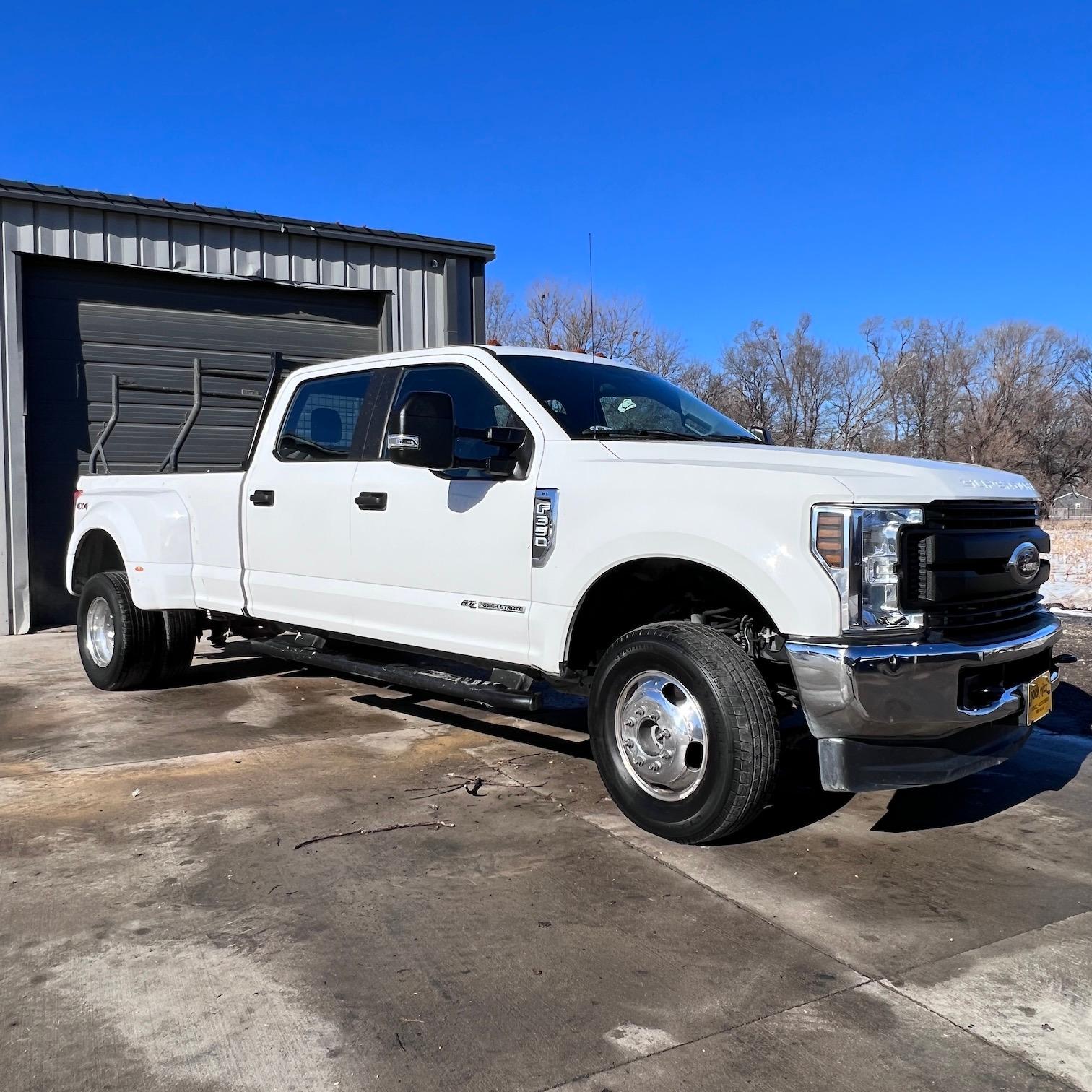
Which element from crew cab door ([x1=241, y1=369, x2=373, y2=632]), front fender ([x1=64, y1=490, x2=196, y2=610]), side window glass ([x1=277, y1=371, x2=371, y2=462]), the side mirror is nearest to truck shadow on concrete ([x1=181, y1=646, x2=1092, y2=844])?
front fender ([x1=64, y1=490, x2=196, y2=610])

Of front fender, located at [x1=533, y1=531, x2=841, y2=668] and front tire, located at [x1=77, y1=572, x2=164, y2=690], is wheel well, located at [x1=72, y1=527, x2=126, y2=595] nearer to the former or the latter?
front tire, located at [x1=77, y1=572, x2=164, y2=690]

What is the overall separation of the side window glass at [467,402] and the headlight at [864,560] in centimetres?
170

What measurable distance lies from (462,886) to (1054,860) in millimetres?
2307

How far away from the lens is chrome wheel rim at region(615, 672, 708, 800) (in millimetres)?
3977

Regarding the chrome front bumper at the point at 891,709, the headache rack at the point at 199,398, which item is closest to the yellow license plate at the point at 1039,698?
the chrome front bumper at the point at 891,709

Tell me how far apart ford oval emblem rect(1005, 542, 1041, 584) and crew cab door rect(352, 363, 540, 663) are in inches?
77.3

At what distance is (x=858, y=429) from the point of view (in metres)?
30.0

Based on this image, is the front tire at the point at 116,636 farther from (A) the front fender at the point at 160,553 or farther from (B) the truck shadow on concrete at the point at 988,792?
(B) the truck shadow on concrete at the point at 988,792

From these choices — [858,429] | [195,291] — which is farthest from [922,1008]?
[858,429]

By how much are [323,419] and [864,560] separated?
3.41 meters

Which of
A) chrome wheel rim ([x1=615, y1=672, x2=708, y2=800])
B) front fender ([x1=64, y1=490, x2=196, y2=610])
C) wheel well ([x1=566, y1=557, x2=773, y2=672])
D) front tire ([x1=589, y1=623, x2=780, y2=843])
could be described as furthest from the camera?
front fender ([x1=64, y1=490, x2=196, y2=610])

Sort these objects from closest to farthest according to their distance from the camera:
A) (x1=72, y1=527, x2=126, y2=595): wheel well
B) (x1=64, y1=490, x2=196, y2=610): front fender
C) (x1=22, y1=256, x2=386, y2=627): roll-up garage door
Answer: (x1=64, y1=490, x2=196, y2=610): front fender
(x1=72, y1=527, x2=126, y2=595): wheel well
(x1=22, y1=256, x2=386, y2=627): roll-up garage door

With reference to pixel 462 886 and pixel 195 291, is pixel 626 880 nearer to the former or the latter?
pixel 462 886

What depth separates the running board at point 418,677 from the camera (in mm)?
4625
